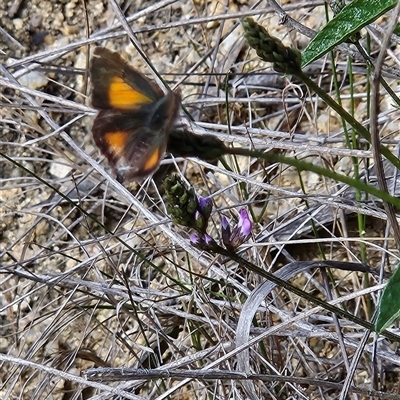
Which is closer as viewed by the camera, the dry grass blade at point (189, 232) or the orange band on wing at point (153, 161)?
the orange band on wing at point (153, 161)

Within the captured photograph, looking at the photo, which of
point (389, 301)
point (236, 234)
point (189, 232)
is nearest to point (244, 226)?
point (236, 234)

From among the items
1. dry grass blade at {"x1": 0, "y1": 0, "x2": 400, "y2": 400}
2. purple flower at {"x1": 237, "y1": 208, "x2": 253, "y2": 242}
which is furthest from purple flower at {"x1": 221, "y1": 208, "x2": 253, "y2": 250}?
dry grass blade at {"x1": 0, "y1": 0, "x2": 400, "y2": 400}

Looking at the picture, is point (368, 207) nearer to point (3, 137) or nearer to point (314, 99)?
point (314, 99)

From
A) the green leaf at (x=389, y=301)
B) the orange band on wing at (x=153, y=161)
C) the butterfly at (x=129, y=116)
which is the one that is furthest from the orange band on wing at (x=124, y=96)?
the green leaf at (x=389, y=301)

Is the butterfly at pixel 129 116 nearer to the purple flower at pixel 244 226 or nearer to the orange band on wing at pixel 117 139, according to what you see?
the orange band on wing at pixel 117 139

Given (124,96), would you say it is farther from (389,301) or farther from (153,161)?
(389,301)

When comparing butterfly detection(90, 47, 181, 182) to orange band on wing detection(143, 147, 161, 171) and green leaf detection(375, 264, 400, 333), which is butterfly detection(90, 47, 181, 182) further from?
green leaf detection(375, 264, 400, 333)
